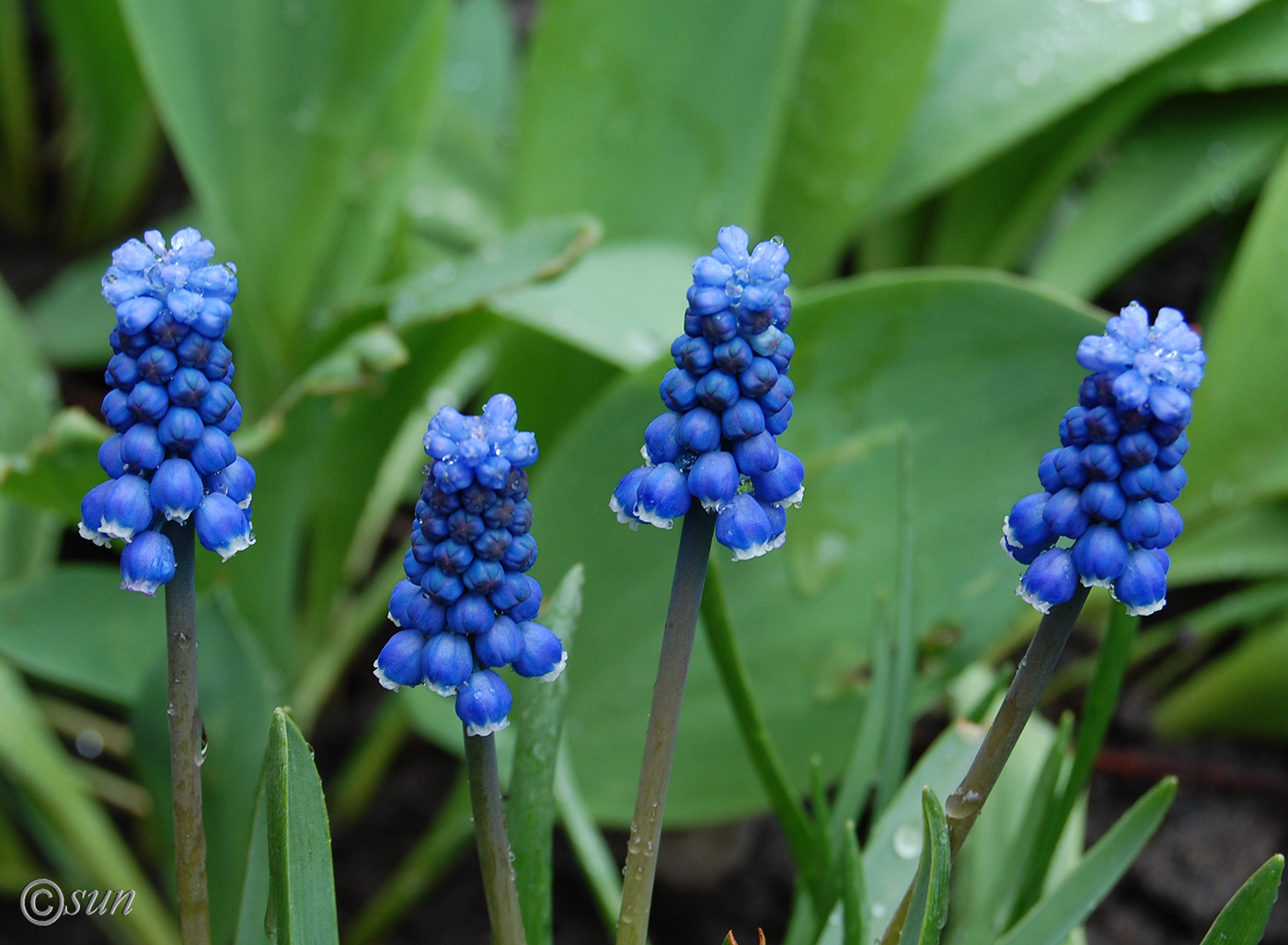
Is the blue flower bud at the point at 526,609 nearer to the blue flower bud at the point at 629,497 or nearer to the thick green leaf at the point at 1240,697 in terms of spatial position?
the blue flower bud at the point at 629,497

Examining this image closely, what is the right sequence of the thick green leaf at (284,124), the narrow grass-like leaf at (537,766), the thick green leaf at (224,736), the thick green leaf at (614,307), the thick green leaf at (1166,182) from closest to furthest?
the narrow grass-like leaf at (537,766), the thick green leaf at (224,736), the thick green leaf at (614,307), the thick green leaf at (284,124), the thick green leaf at (1166,182)

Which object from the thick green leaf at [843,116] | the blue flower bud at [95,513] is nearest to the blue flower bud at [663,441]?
the blue flower bud at [95,513]

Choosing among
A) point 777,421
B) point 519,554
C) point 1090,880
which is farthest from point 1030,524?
point 1090,880

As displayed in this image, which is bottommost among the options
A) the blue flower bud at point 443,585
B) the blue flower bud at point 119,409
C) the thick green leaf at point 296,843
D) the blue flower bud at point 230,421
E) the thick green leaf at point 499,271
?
the thick green leaf at point 296,843

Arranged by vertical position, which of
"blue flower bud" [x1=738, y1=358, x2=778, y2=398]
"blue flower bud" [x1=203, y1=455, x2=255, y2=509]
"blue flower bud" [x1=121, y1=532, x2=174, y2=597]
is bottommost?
"blue flower bud" [x1=121, y1=532, x2=174, y2=597]

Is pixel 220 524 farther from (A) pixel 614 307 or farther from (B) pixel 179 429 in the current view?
(A) pixel 614 307

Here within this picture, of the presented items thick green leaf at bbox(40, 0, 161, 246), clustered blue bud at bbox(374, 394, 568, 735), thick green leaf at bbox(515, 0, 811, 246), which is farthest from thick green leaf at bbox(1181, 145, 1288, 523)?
thick green leaf at bbox(40, 0, 161, 246)

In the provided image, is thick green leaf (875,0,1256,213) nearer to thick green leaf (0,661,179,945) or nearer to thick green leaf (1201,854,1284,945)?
thick green leaf (1201,854,1284,945)
